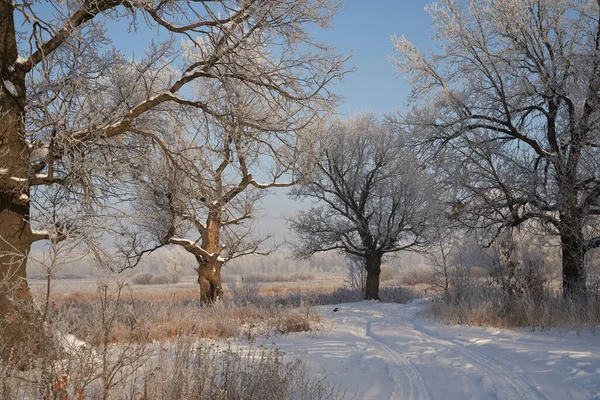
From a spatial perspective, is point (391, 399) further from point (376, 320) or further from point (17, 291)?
point (376, 320)

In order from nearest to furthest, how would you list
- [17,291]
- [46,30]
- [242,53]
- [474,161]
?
1. [17,291]
2. [46,30]
3. [242,53]
4. [474,161]

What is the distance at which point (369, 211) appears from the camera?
20.3 meters

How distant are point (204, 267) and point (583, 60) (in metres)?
11.7

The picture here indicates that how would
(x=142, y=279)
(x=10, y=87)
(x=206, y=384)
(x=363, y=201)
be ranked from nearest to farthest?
(x=206, y=384), (x=10, y=87), (x=363, y=201), (x=142, y=279)

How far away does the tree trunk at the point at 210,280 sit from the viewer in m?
13.9

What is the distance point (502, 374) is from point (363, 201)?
14.0m

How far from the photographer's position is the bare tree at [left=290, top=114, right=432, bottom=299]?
768 inches

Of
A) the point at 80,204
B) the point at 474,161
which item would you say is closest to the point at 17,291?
the point at 80,204

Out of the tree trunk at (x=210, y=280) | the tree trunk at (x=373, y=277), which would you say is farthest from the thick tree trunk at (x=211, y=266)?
the tree trunk at (x=373, y=277)

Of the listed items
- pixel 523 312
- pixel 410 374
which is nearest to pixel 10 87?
pixel 410 374

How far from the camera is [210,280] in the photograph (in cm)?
1392

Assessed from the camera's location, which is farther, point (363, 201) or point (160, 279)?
point (160, 279)

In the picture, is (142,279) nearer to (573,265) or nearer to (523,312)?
(573,265)

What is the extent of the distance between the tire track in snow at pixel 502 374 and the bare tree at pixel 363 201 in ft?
37.0
